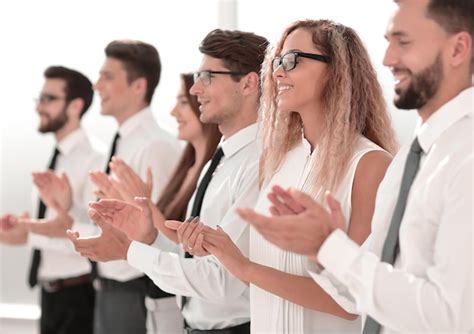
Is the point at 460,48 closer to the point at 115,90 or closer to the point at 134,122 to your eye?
A: the point at 134,122

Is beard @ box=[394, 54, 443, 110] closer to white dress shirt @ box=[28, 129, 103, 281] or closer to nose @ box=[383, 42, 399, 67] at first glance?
nose @ box=[383, 42, 399, 67]

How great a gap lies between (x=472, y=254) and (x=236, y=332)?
152 cm

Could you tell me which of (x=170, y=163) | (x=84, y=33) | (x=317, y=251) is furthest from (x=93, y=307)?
(x=317, y=251)

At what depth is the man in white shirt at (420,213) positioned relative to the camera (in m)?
2.02

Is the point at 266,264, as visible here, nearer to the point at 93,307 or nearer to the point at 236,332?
the point at 236,332

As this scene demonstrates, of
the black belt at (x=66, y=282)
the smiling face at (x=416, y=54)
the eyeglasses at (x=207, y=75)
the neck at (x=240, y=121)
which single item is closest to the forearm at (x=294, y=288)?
the smiling face at (x=416, y=54)

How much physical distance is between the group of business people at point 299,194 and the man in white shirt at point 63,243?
6.6 inches

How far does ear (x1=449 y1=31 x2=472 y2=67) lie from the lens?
220 cm

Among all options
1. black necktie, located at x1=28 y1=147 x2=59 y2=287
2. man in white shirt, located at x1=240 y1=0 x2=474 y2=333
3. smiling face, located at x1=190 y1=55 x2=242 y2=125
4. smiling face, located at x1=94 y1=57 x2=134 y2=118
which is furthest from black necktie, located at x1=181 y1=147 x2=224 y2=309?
black necktie, located at x1=28 y1=147 x2=59 y2=287

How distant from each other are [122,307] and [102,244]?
4.84 ft

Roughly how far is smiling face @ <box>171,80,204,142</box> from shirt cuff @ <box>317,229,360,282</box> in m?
2.11

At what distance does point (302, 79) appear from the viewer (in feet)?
9.55

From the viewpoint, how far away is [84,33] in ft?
20.6

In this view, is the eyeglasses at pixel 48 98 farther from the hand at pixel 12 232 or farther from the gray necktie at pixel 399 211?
the gray necktie at pixel 399 211
